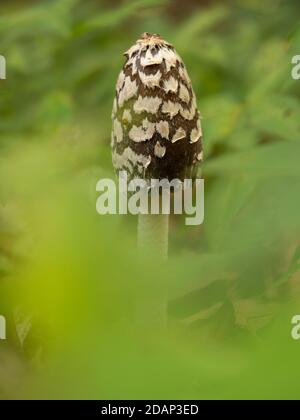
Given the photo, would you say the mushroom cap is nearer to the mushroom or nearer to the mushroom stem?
the mushroom

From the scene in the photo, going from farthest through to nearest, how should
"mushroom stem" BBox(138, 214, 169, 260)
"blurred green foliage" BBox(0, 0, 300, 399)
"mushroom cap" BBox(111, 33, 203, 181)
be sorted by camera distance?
"mushroom stem" BBox(138, 214, 169, 260), "mushroom cap" BBox(111, 33, 203, 181), "blurred green foliage" BBox(0, 0, 300, 399)

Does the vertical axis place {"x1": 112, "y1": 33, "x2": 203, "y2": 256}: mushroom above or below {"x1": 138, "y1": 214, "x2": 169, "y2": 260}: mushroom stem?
above

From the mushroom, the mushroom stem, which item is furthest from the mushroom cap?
the mushroom stem

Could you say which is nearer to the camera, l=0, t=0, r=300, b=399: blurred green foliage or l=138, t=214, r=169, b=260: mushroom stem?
l=0, t=0, r=300, b=399: blurred green foliage

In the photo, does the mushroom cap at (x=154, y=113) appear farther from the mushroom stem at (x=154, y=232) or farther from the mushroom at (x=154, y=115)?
the mushroom stem at (x=154, y=232)

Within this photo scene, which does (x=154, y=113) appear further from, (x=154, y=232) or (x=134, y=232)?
(x=134, y=232)

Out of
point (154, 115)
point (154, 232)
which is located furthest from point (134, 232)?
point (154, 115)
